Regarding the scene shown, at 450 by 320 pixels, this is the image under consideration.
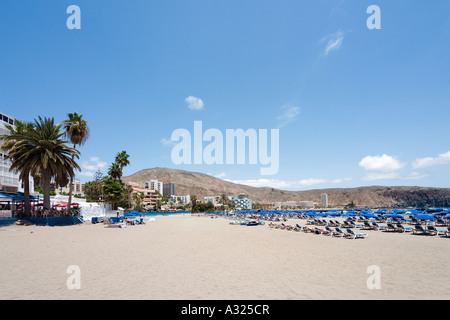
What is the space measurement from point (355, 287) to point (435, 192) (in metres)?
220

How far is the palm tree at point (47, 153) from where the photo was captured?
27.3 m

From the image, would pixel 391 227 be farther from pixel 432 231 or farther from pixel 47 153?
pixel 47 153

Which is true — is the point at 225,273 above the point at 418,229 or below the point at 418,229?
above

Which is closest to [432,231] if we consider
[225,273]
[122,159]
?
[225,273]

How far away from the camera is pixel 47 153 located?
27328mm

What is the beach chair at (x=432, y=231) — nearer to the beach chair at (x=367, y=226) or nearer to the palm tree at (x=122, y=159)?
the beach chair at (x=367, y=226)

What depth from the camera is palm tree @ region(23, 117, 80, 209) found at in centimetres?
2728

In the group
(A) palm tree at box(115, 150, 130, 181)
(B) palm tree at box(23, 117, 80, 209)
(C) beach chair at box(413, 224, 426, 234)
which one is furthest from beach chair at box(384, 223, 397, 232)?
(A) palm tree at box(115, 150, 130, 181)

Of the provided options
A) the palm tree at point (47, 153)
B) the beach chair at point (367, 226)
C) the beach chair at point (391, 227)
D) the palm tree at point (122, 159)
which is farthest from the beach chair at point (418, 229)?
the palm tree at point (122, 159)

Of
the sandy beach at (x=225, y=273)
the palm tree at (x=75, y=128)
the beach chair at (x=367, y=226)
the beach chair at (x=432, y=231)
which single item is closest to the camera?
the sandy beach at (x=225, y=273)

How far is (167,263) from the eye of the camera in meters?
10.0
